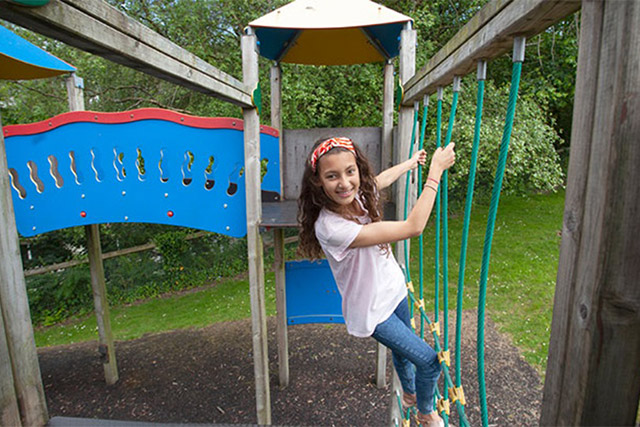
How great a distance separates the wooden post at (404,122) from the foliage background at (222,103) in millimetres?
2572

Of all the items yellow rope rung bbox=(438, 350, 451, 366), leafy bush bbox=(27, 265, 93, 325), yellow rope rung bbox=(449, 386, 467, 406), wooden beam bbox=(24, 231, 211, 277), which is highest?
yellow rope rung bbox=(438, 350, 451, 366)

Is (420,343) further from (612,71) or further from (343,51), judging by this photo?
(343,51)

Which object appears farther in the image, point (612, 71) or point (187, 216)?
point (187, 216)

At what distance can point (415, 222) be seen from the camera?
1.24 metres

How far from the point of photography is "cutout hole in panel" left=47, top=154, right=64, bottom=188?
3.05 meters

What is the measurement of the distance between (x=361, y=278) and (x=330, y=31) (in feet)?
8.16

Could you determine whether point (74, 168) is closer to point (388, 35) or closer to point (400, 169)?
point (400, 169)

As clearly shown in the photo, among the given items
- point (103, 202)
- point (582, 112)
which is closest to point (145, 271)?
point (103, 202)

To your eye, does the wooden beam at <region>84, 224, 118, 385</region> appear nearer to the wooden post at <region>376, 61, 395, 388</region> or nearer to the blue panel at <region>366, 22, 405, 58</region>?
the wooden post at <region>376, 61, 395, 388</region>

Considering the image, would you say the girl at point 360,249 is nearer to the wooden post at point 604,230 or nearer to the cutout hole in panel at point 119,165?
the wooden post at point 604,230

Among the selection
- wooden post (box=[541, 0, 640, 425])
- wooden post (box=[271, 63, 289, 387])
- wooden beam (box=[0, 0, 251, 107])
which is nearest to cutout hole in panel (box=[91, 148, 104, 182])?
wooden post (box=[271, 63, 289, 387])

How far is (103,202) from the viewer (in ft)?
9.68

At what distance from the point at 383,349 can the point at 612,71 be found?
3515 millimetres

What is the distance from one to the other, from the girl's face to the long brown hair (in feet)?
0.21
